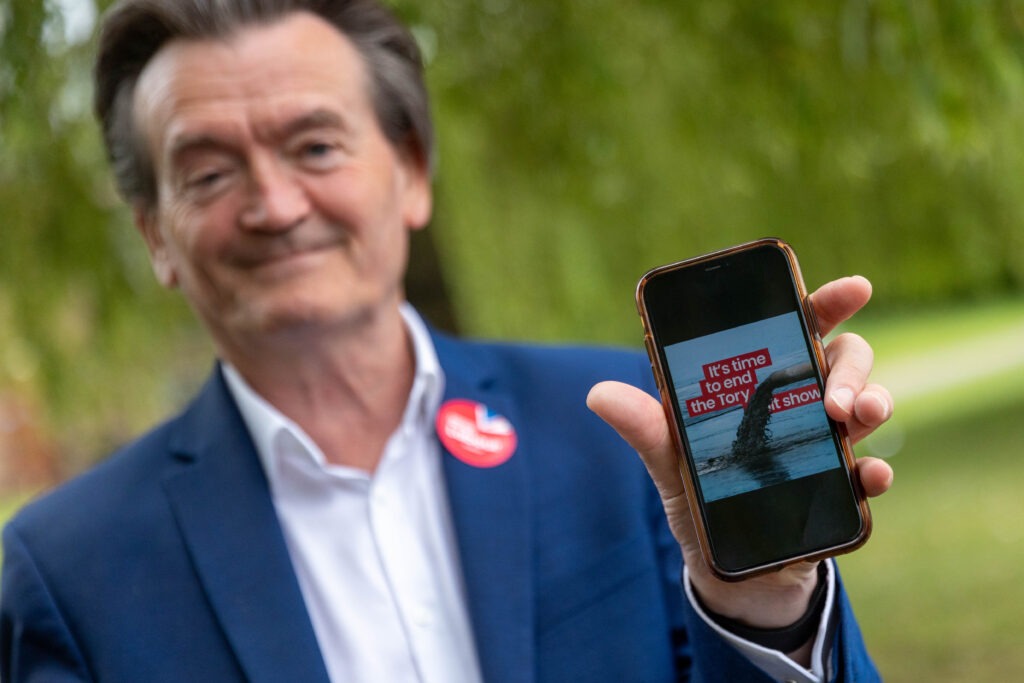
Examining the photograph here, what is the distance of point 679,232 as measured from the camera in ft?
20.1

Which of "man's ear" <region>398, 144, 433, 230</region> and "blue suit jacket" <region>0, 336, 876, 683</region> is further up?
"man's ear" <region>398, 144, 433, 230</region>

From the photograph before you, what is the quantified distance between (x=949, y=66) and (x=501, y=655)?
239 cm

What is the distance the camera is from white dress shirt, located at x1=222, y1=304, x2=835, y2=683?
6.67 ft

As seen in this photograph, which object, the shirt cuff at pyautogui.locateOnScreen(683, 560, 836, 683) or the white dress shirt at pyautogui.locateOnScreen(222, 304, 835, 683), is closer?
the shirt cuff at pyautogui.locateOnScreen(683, 560, 836, 683)

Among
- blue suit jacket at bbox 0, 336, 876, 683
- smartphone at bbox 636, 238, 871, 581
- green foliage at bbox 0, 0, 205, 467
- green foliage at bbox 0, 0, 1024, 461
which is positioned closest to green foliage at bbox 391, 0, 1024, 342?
green foliage at bbox 0, 0, 1024, 461

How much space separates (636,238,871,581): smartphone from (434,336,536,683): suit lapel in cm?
52

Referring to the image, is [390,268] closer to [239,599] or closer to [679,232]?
[239,599]

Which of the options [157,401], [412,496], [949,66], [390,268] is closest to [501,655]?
[412,496]

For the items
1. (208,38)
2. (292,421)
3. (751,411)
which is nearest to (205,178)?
(208,38)

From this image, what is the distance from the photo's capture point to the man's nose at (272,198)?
82.2 inches

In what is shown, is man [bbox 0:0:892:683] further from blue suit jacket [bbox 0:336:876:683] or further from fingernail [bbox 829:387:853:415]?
fingernail [bbox 829:387:853:415]

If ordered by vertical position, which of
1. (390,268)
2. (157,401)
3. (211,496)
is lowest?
(157,401)

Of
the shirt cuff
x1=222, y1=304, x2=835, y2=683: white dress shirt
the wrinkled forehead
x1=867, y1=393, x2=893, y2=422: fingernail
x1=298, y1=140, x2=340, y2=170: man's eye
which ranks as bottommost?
the shirt cuff

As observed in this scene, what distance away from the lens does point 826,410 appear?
155 cm
